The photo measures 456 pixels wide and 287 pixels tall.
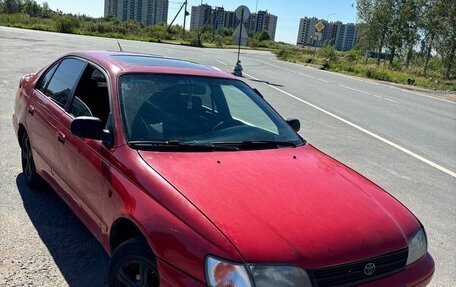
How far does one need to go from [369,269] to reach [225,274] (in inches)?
30.2

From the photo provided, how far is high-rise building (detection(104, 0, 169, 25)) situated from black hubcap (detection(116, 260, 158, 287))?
132 m

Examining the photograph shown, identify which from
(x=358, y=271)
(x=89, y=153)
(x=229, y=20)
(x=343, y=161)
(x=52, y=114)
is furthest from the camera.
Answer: (x=229, y=20)

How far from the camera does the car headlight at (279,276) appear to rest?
2.12m

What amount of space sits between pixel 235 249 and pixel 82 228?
2.31 m

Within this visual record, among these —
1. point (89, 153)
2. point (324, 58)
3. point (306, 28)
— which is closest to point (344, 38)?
point (306, 28)

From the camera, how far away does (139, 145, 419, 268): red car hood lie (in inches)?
88.7

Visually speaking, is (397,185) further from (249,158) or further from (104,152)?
(104,152)

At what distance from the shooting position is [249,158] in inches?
124

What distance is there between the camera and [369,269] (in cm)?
237

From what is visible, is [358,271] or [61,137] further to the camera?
[61,137]

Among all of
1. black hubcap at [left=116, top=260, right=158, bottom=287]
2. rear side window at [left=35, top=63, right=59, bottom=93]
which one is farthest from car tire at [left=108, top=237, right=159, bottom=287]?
rear side window at [left=35, top=63, right=59, bottom=93]

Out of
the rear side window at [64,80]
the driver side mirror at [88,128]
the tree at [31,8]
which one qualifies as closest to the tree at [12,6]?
the tree at [31,8]

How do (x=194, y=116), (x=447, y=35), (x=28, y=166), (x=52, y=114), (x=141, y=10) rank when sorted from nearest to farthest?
1. (x=194, y=116)
2. (x=52, y=114)
3. (x=28, y=166)
4. (x=447, y=35)
5. (x=141, y=10)

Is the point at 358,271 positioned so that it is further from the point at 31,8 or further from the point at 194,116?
the point at 31,8
